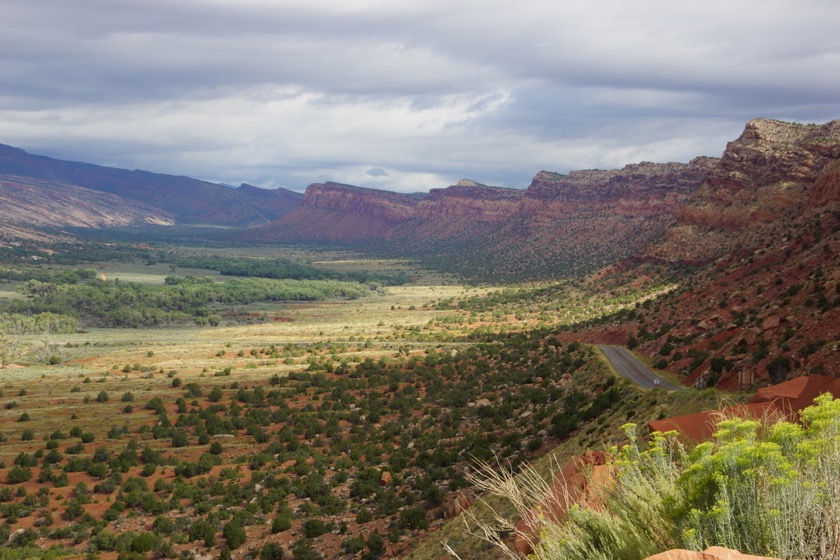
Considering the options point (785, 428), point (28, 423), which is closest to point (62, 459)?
point (28, 423)

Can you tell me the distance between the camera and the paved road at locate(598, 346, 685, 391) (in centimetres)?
3250

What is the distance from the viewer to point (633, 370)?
38.2 meters

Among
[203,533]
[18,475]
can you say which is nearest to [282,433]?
[203,533]

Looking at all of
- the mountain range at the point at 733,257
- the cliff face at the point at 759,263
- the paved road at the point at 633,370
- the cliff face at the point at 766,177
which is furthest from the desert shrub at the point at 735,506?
the cliff face at the point at 766,177

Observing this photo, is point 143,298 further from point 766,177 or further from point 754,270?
point 766,177

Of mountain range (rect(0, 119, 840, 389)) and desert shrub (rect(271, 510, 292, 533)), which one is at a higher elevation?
mountain range (rect(0, 119, 840, 389))

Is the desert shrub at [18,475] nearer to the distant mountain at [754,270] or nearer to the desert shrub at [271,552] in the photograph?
the desert shrub at [271,552]

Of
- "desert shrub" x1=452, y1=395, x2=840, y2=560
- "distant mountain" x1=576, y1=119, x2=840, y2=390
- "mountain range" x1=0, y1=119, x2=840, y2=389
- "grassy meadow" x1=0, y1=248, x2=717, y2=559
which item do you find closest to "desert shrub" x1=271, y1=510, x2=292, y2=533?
"grassy meadow" x1=0, y1=248, x2=717, y2=559

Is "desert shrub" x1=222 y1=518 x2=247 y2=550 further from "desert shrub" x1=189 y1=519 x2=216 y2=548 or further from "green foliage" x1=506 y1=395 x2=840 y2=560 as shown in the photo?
"green foliage" x1=506 y1=395 x2=840 y2=560

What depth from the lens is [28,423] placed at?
46.1 meters

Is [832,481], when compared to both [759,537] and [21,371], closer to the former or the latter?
[759,537]

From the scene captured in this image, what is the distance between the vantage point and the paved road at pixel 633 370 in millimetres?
32497

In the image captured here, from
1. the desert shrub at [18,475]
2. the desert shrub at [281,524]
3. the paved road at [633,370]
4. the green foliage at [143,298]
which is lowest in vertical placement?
the green foliage at [143,298]

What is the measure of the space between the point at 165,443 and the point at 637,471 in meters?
40.3
